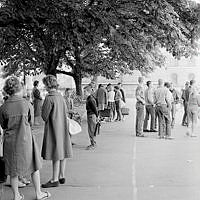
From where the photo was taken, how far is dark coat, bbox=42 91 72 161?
674 centimetres

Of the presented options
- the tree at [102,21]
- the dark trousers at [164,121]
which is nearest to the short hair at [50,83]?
the tree at [102,21]

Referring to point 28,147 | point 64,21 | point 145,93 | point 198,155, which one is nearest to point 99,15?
Answer: point 64,21

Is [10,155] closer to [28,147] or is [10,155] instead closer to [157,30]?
[28,147]

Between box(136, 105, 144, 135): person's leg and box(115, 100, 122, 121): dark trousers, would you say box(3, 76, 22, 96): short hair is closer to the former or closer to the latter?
box(136, 105, 144, 135): person's leg

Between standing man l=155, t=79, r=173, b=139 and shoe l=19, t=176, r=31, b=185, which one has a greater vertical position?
standing man l=155, t=79, r=173, b=139

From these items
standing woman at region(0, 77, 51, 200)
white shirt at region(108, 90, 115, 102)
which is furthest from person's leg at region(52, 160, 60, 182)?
white shirt at region(108, 90, 115, 102)

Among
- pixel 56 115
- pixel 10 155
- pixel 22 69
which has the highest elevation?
pixel 22 69

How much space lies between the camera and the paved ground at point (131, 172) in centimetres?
635

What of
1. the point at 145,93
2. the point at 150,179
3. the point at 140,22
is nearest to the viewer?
the point at 150,179

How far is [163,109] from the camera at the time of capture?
13203 mm

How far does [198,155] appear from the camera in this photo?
984 cm

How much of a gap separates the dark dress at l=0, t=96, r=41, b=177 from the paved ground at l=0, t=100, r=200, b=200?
679 millimetres

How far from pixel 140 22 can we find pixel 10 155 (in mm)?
8875

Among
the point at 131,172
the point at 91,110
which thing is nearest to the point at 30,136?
the point at 131,172
